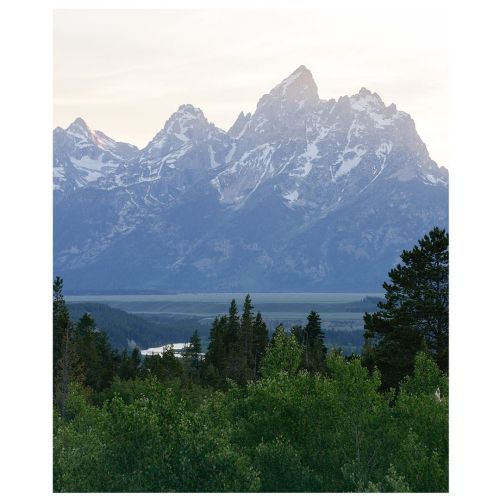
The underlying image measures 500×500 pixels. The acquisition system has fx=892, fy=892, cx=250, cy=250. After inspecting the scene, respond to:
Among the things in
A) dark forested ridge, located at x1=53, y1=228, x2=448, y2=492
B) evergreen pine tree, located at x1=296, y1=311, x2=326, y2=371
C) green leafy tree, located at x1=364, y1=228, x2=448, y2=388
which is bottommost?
evergreen pine tree, located at x1=296, y1=311, x2=326, y2=371

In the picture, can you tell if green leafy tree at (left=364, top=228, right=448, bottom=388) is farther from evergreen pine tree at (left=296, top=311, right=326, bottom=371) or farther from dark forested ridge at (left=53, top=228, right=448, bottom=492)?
evergreen pine tree at (left=296, top=311, right=326, bottom=371)

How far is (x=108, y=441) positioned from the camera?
37.5m

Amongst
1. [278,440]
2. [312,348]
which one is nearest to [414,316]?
[278,440]

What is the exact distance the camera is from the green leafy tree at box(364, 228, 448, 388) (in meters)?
52.0

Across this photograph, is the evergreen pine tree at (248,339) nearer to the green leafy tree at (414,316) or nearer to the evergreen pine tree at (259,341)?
the evergreen pine tree at (259,341)

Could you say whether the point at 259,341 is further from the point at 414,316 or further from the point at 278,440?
the point at 278,440

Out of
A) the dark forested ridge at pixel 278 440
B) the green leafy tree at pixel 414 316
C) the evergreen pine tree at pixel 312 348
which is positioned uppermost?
the green leafy tree at pixel 414 316

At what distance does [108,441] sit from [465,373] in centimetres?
1572

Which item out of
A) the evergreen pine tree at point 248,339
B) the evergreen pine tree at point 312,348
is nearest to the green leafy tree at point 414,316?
the evergreen pine tree at point 312,348

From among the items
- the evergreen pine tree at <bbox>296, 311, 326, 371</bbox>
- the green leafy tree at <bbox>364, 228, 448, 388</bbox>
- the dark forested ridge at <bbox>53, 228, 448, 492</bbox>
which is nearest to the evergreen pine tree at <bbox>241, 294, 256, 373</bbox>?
the evergreen pine tree at <bbox>296, 311, 326, 371</bbox>

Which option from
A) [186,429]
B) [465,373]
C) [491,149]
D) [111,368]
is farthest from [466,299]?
[111,368]

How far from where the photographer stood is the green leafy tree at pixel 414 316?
52.0 m

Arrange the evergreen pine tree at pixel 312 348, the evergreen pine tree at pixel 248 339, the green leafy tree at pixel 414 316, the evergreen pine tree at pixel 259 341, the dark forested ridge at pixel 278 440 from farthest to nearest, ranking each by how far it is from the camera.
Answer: the evergreen pine tree at pixel 259 341, the evergreen pine tree at pixel 248 339, the evergreen pine tree at pixel 312 348, the green leafy tree at pixel 414 316, the dark forested ridge at pixel 278 440
